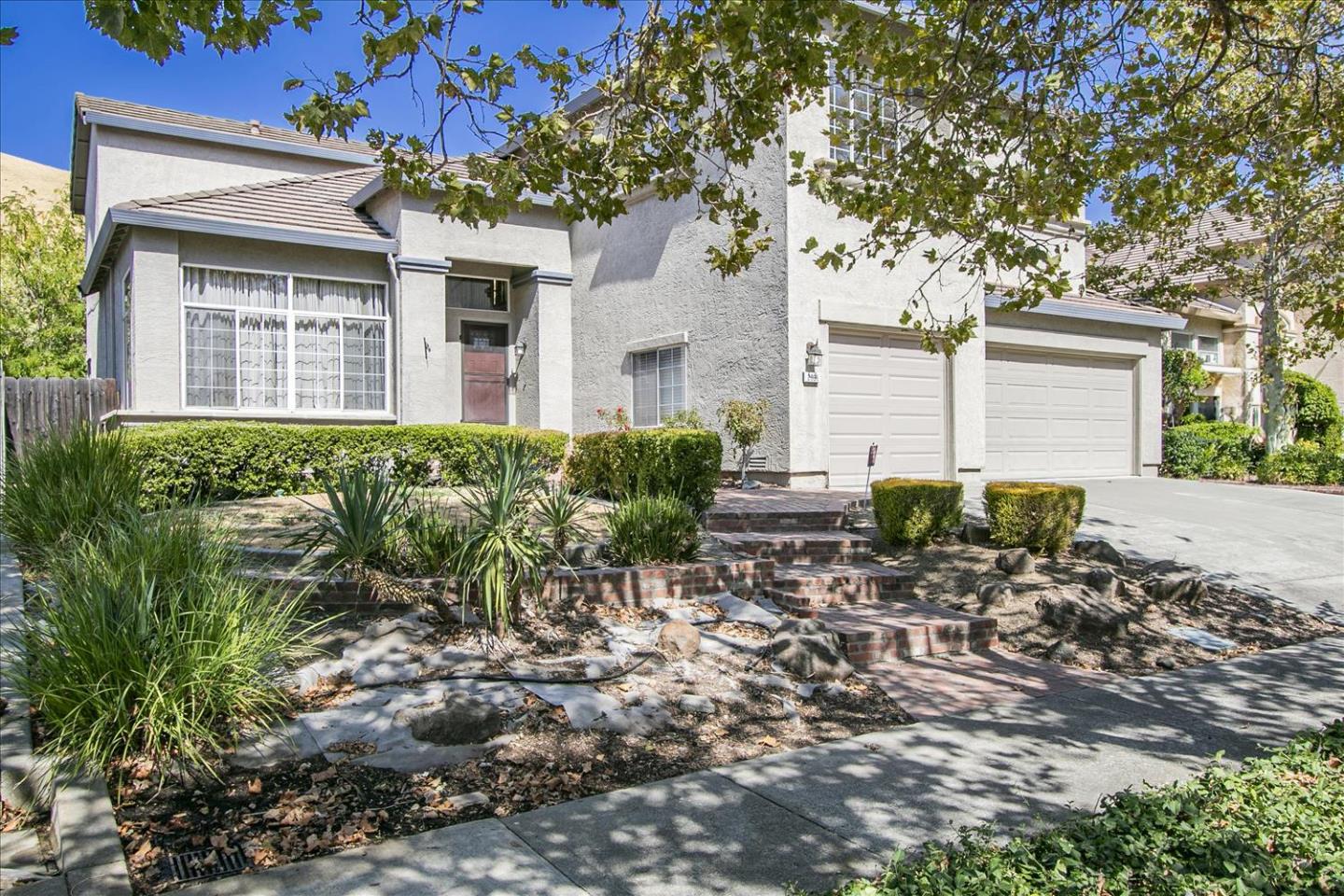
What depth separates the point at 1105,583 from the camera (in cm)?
917

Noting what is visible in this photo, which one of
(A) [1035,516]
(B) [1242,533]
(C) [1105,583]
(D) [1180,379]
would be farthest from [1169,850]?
(D) [1180,379]

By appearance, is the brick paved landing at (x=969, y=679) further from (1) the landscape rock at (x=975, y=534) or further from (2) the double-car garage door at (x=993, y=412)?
(2) the double-car garage door at (x=993, y=412)

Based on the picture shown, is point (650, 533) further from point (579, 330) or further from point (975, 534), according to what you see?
point (579, 330)

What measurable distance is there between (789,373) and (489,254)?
6292 mm

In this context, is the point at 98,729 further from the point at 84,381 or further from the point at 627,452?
the point at 84,381

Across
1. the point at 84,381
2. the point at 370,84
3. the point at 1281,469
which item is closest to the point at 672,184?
the point at 370,84

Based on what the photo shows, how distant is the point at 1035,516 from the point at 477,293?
11345 millimetres

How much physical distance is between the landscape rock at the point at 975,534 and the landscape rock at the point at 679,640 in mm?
5072

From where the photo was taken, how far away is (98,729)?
14.3 ft

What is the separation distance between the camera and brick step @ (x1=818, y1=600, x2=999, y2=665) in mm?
7348

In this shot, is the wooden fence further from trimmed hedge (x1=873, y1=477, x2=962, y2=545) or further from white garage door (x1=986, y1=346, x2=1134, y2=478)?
white garage door (x1=986, y1=346, x2=1134, y2=478)

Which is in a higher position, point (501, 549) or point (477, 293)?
point (477, 293)

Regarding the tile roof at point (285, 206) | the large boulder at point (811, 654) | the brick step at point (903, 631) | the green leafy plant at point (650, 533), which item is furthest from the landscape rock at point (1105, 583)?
the tile roof at point (285, 206)

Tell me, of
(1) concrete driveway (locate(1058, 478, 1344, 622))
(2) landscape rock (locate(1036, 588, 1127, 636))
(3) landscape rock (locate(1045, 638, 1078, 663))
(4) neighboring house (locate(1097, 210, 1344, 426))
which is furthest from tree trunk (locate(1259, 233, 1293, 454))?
(3) landscape rock (locate(1045, 638, 1078, 663))
